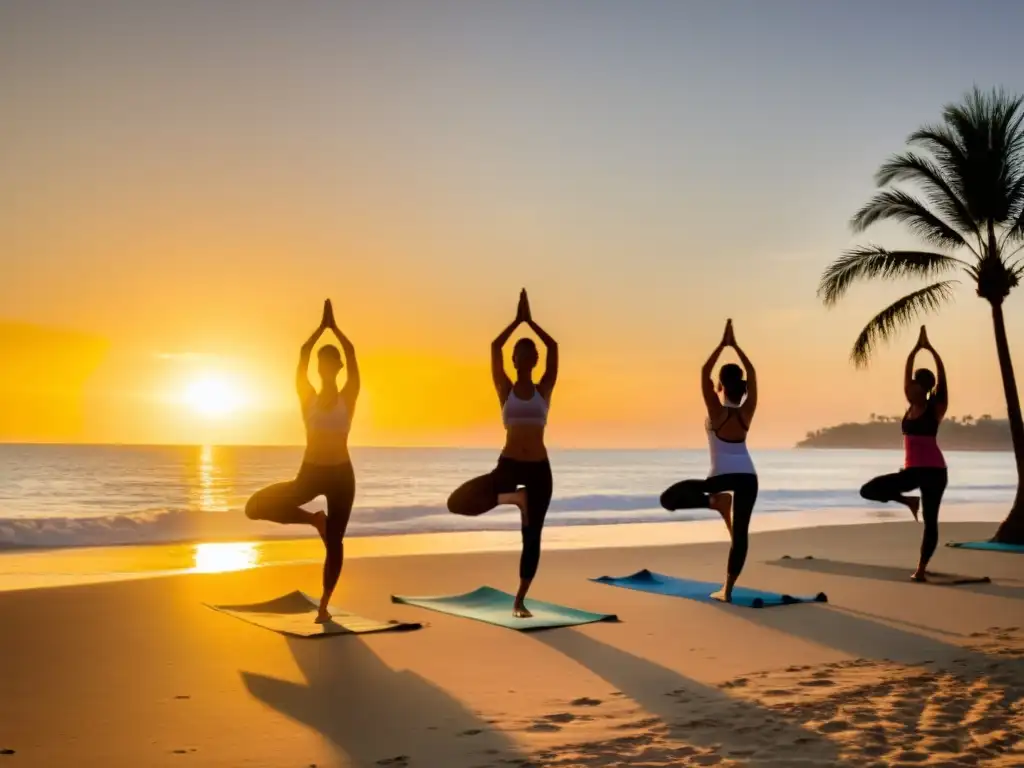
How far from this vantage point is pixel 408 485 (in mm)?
47062

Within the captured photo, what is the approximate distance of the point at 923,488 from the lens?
9.72m

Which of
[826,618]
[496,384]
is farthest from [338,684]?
[826,618]

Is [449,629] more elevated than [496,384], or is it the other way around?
[496,384]

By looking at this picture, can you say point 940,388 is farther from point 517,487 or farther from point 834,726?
point 834,726

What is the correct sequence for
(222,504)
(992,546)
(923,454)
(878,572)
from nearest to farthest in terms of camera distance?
(923,454) → (878,572) → (992,546) → (222,504)

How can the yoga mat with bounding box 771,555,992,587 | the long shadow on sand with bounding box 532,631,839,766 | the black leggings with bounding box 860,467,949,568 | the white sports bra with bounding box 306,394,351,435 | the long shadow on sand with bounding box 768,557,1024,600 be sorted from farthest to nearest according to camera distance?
the yoga mat with bounding box 771,555,992,587
the black leggings with bounding box 860,467,949,568
the long shadow on sand with bounding box 768,557,1024,600
the white sports bra with bounding box 306,394,351,435
the long shadow on sand with bounding box 532,631,839,766

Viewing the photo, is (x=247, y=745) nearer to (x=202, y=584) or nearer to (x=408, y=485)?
(x=202, y=584)

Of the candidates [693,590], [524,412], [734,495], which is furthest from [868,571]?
[524,412]

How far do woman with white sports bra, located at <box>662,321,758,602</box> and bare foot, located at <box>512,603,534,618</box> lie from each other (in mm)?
1506

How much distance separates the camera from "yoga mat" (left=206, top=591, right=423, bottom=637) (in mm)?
6883

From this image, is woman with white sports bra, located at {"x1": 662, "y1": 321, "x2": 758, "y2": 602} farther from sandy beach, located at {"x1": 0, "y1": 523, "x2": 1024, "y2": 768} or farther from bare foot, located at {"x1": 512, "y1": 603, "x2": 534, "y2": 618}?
bare foot, located at {"x1": 512, "y1": 603, "x2": 534, "y2": 618}

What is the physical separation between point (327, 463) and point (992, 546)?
1032 centimetres

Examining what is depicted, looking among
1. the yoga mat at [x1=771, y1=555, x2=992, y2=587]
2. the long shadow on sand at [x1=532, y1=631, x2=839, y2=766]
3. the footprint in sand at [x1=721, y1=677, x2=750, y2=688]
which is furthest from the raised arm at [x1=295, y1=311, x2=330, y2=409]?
the yoga mat at [x1=771, y1=555, x2=992, y2=587]

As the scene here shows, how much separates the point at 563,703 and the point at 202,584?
5.60m
